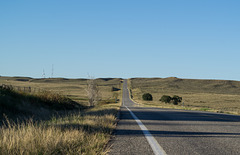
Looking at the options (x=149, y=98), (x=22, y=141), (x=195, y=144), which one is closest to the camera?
(x=22, y=141)

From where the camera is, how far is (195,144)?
5.98 m

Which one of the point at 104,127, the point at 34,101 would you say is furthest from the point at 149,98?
the point at 104,127

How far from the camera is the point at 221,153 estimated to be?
512 cm

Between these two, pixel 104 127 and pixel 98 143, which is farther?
pixel 104 127

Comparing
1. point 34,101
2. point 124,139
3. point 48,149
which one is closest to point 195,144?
point 124,139

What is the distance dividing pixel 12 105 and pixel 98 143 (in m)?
12.6

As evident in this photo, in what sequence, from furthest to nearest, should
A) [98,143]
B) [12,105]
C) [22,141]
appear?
[12,105], [98,143], [22,141]

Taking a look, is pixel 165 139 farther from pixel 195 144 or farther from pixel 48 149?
pixel 48 149

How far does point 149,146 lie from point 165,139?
1.03 metres

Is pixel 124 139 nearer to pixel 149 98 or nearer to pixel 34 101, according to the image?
pixel 34 101

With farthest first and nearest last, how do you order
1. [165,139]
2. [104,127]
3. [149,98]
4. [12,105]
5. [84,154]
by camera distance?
[149,98] < [12,105] < [104,127] < [165,139] < [84,154]

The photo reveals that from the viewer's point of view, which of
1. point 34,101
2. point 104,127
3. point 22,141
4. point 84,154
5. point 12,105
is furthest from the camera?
point 34,101

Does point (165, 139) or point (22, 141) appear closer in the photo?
point (22, 141)

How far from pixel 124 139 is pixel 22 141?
259cm
